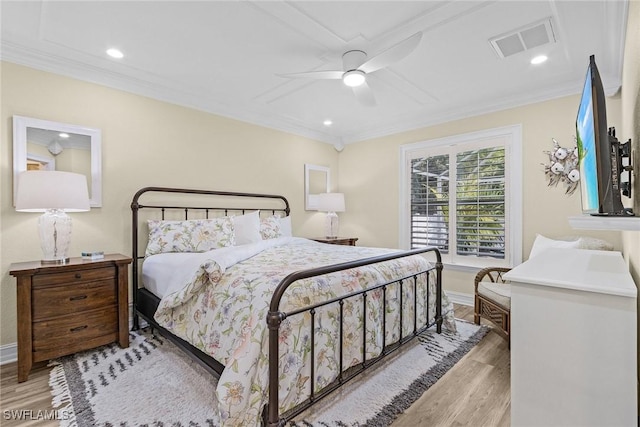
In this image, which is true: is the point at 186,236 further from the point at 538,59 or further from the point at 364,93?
the point at 538,59

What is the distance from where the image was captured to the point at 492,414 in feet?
Result: 5.76

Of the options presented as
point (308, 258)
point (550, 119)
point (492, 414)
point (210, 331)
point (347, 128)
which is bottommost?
point (492, 414)

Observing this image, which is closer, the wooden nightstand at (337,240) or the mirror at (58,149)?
the mirror at (58,149)

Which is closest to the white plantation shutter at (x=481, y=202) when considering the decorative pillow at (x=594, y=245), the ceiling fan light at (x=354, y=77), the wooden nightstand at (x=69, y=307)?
the decorative pillow at (x=594, y=245)

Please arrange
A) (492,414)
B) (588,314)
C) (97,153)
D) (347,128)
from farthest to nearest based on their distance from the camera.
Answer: (347,128), (97,153), (492,414), (588,314)

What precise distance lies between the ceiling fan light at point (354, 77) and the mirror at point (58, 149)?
2359 mm

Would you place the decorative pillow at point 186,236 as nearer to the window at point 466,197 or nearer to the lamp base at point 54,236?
the lamp base at point 54,236

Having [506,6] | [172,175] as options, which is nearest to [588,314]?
[506,6]

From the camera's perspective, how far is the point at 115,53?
8.64ft

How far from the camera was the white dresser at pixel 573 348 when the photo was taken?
1072mm

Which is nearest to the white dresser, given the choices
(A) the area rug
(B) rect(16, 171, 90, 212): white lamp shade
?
(A) the area rug

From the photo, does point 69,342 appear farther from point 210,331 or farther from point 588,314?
point 588,314

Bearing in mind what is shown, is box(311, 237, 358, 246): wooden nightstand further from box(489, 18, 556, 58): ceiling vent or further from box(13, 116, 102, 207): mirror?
box(489, 18, 556, 58): ceiling vent

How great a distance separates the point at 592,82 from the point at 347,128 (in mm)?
3747
